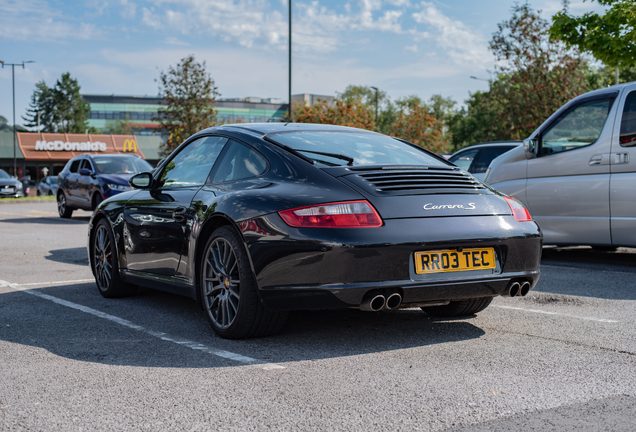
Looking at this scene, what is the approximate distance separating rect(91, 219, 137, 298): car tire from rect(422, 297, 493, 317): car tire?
2.70 metres

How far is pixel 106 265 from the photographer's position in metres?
6.10

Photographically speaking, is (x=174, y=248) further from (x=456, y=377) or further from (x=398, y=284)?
(x=456, y=377)

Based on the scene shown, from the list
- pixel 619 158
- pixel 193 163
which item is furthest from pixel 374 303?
pixel 619 158

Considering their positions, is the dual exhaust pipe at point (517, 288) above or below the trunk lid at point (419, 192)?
below

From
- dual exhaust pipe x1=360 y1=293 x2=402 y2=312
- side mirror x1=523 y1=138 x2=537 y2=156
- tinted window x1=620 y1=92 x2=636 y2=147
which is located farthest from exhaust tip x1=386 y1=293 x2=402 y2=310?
side mirror x1=523 y1=138 x2=537 y2=156

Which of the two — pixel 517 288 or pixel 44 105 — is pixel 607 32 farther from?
pixel 44 105

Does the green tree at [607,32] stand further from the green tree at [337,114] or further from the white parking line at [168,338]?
the green tree at [337,114]

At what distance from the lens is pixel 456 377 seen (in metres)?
3.49

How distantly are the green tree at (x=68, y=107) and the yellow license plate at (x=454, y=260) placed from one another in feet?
367

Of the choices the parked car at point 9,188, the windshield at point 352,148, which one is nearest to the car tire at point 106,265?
the windshield at point 352,148

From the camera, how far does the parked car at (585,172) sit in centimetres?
738

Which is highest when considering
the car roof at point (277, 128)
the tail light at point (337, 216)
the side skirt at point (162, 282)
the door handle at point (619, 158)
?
the car roof at point (277, 128)

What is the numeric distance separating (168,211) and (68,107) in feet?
367

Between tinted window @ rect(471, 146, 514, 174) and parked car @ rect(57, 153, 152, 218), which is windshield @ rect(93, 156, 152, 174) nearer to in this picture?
parked car @ rect(57, 153, 152, 218)
